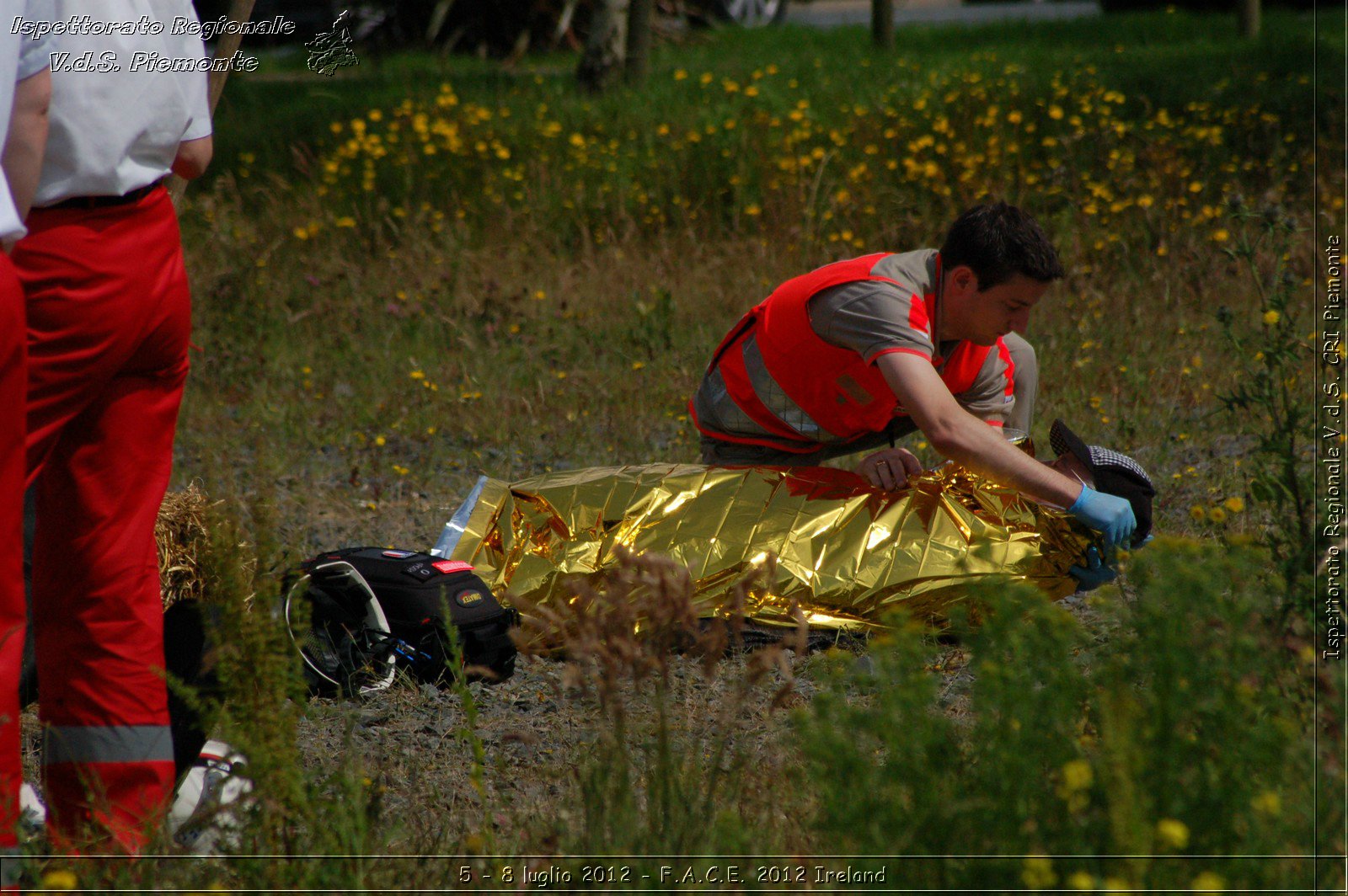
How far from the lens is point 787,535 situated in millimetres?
3402

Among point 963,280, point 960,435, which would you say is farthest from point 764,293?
point 960,435

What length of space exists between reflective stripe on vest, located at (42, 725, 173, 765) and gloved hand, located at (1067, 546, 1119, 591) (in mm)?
2214

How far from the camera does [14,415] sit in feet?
5.72

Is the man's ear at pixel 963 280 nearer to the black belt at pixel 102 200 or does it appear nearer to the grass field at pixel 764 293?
the grass field at pixel 764 293

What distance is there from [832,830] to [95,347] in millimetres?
1242

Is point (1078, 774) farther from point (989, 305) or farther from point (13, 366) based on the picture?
point (989, 305)

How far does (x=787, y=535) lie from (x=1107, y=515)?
0.79 meters

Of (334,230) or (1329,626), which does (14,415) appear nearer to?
(1329,626)

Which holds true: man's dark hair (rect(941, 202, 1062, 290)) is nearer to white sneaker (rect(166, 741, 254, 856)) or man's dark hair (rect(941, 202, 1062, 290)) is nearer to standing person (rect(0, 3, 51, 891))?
white sneaker (rect(166, 741, 254, 856))

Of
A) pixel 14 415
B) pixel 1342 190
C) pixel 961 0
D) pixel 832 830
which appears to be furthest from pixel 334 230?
pixel 961 0

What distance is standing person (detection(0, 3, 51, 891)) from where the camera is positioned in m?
1.69

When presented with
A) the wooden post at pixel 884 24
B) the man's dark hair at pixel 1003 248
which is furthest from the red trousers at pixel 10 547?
the wooden post at pixel 884 24

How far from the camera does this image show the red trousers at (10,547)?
1.71 meters

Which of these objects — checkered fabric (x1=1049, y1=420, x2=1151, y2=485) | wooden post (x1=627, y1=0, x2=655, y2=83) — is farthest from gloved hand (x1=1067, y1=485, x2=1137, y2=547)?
wooden post (x1=627, y1=0, x2=655, y2=83)
